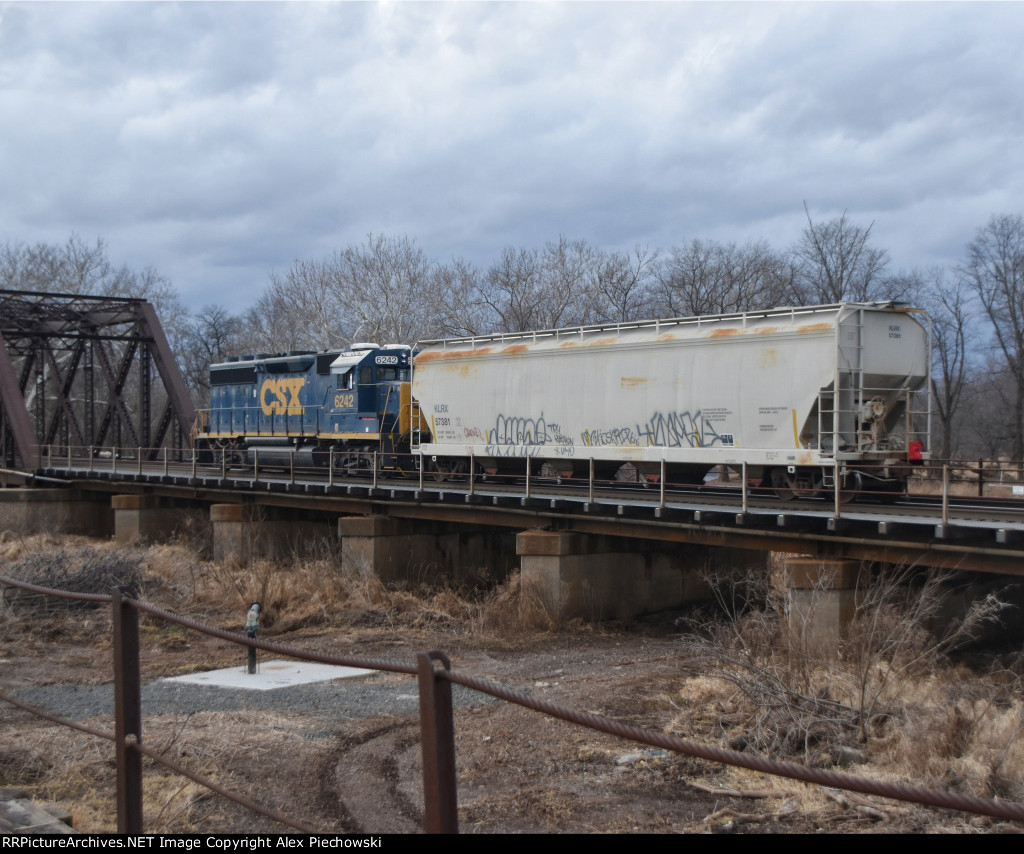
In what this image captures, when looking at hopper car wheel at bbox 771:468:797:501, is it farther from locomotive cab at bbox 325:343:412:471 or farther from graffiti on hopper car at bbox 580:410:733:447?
locomotive cab at bbox 325:343:412:471

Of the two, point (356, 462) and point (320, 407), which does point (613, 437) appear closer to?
point (356, 462)

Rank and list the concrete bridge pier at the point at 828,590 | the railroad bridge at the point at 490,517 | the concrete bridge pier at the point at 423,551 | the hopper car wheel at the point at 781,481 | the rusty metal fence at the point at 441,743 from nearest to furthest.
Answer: the rusty metal fence at the point at 441,743, the concrete bridge pier at the point at 828,590, the railroad bridge at the point at 490,517, the hopper car wheel at the point at 781,481, the concrete bridge pier at the point at 423,551

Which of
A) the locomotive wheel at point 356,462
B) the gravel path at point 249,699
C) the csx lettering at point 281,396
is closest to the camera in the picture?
the gravel path at point 249,699

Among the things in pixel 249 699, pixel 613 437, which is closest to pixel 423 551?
pixel 613 437

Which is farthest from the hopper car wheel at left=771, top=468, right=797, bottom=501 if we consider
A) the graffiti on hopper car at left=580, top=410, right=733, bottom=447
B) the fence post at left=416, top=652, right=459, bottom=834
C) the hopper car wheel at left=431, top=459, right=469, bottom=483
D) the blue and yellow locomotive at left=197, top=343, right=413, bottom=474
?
the fence post at left=416, top=652, right=459, bottom=834

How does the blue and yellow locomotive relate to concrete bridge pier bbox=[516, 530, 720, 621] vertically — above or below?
above

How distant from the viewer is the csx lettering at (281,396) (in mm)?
32531

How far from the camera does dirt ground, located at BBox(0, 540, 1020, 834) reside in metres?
8.29

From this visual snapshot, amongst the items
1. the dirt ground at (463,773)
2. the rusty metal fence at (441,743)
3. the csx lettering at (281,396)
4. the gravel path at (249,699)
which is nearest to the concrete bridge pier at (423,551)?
the csx lettering at (281,396)

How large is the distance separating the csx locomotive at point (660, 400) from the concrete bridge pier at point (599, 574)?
190 cm

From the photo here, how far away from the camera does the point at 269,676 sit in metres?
15.1

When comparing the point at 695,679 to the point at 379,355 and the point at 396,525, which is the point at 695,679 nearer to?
the point at 396,525

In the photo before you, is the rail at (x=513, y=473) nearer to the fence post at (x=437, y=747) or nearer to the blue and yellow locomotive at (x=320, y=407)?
the blue and yellow locomotive at (x=320, y=407)

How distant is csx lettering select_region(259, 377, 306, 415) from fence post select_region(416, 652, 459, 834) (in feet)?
95.5
